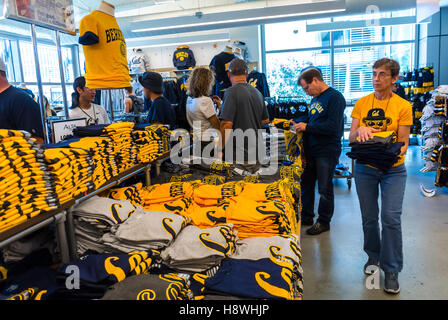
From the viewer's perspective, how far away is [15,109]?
2307 millimetres

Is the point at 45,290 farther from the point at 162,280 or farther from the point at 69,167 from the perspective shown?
the point at 69,167

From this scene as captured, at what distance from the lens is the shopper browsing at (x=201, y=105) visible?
10.6 feet

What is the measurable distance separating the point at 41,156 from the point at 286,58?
10.8m

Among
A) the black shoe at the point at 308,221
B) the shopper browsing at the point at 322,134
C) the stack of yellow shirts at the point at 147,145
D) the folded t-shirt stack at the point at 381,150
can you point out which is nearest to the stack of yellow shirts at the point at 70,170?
the stack of yellow shirts at the point at 147,145

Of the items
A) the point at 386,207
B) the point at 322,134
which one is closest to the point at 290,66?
the point at 322,134

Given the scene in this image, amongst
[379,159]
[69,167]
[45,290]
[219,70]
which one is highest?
[219,70]

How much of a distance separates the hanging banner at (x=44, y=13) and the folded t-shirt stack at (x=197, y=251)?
1.67 m

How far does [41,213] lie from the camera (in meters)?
1.48

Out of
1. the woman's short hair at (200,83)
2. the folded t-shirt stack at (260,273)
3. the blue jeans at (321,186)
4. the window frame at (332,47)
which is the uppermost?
the window frame at (332,47)

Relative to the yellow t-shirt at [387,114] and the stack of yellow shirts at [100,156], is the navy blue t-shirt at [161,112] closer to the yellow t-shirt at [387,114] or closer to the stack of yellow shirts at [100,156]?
the stack of yellow shirts at [100,156]

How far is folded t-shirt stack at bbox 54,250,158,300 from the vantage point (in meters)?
1.23

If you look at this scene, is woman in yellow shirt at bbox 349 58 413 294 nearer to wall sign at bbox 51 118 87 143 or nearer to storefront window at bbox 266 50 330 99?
wall sign at bbox 51 118 87 143

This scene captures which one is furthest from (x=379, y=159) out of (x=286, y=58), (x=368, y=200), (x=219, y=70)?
(x=286, y=58)

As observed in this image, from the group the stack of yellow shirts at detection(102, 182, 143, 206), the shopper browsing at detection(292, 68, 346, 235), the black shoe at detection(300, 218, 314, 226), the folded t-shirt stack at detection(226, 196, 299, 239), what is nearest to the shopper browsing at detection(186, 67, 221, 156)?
the shopper browsing at detection(292, 68, 346, 235)
